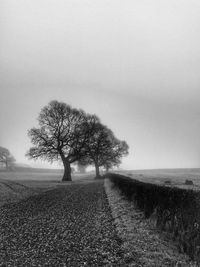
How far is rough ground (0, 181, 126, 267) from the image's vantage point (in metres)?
6.63

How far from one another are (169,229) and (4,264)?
602 centimetres

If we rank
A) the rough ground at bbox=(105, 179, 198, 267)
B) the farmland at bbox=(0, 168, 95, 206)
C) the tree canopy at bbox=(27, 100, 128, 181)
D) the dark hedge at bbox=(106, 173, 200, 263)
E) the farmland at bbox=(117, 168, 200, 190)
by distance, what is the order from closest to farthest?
the rough ground at bbox=(105, 179, 198, 267) < the dark hedge at bbox=(106, 173, 200, 263) < the farmland at bbox=(0, 168, 95, 206) < the farmland at bbox=(117, 168, 200, 190) < the tree canopy at bbox=(27, 100, 128, 181)

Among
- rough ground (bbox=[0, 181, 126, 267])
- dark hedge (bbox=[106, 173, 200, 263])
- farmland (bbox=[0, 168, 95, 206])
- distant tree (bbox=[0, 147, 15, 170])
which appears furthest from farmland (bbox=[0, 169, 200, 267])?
distant tree (bbox=[0, 147, 15, 170])

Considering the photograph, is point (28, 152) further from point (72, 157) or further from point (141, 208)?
point (141, 208)

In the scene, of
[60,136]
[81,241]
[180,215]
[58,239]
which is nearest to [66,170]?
[60,136]

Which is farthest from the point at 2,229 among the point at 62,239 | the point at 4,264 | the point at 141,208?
the point at 141,208

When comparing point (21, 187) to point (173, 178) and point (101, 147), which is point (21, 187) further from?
point (173, 178)

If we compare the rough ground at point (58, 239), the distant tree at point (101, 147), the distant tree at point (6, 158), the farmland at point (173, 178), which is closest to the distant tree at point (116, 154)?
the distant tree at point (101, 147)

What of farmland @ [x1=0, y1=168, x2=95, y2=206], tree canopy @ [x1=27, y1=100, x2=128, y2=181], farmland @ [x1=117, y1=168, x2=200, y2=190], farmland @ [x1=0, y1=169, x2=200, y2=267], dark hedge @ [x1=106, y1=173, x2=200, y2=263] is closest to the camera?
farmland @ [x1=0, y1=169, x2=200, y2=267]

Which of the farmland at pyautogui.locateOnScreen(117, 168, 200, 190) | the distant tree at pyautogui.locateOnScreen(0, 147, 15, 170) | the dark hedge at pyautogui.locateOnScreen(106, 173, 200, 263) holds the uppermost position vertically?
the distant tree at pyautogui.locateOnScreen(0, 147, 15, 170)

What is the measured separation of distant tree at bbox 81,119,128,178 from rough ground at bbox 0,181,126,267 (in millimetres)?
39838

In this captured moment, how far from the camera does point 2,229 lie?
1001 centimetres

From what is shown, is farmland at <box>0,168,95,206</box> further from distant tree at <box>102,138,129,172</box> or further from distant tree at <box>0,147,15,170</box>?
distant tree at <box>0,147,15,170</box>

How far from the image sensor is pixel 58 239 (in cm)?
854
